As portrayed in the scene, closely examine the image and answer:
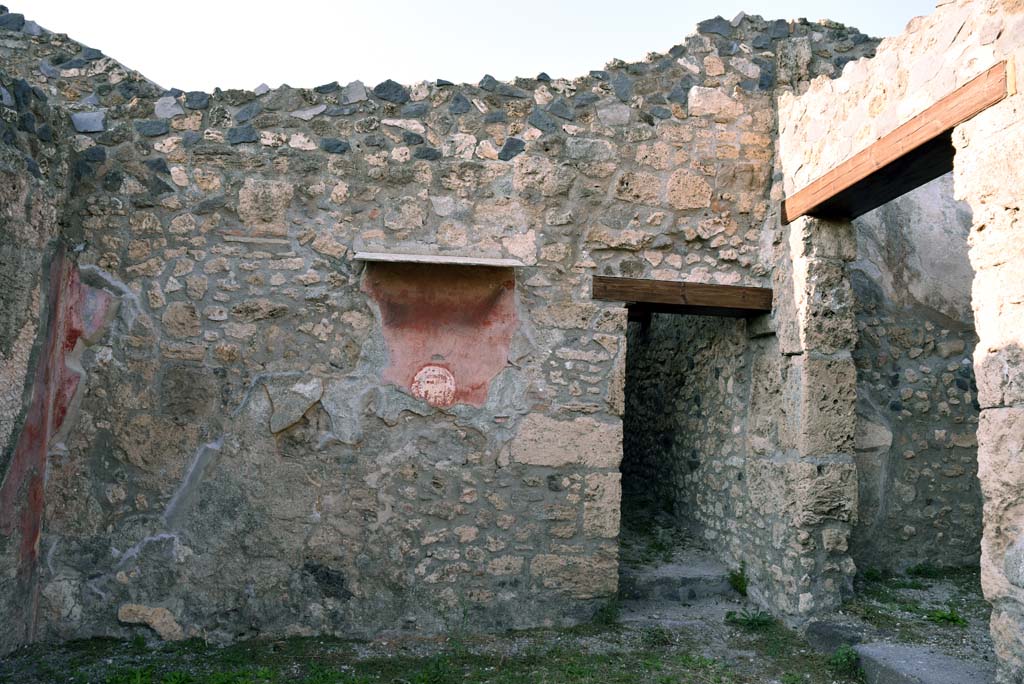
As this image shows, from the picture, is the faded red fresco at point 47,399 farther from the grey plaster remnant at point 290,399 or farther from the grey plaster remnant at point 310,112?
the grey plaster remnant at point 310,112

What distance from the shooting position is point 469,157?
14.6 feet

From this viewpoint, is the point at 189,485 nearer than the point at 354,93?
Yes

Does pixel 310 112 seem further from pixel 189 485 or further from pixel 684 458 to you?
pixel 684 458

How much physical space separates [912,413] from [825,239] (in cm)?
160

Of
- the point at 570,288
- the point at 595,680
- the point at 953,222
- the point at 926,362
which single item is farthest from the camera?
the point at 953,222

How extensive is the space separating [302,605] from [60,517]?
4.29 feet

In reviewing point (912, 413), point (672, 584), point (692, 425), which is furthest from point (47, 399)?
point (912, 413)

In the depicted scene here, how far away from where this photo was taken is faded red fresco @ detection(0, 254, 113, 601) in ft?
12.3

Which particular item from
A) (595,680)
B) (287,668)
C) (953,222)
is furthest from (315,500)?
(953,222)

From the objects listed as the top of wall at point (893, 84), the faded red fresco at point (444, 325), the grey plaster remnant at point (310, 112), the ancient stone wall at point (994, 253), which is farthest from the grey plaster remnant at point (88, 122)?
the ancient stone wall at point (994, 253)

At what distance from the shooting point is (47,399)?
4.00 metres

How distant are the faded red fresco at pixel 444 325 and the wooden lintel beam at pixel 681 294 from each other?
21.6 inches

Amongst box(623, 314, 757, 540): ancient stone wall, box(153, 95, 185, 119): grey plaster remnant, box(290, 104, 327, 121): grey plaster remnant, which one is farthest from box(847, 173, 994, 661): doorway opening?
box(153, 95, 185, 119): grey plaster remnant

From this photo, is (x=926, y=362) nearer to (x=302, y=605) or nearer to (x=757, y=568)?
(x=757, y=568)
